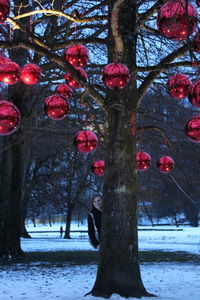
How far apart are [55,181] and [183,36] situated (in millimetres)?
26025

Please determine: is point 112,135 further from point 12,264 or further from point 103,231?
point 12,264

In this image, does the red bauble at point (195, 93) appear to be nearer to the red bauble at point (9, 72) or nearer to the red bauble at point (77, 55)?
the red bauble at point (77, 55)

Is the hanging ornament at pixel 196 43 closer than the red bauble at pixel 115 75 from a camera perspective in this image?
Yes

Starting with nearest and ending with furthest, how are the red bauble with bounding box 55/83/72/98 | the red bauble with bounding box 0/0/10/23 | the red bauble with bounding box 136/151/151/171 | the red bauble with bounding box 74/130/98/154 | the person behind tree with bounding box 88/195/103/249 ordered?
the red bauble with bounding box 0/0/10/23 < the red bauble with bounding box 74/130/98/154 < the red bauble with bounding box 55/83/72/98 < the red bauble with bounding box 136/151/151/171 < the person behind tree with bounding box 88/195/103/249

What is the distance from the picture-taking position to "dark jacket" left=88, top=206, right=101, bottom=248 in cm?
866

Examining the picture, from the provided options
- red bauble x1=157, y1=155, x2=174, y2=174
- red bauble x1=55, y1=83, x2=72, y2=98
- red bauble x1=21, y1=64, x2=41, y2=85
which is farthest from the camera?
red bauble x1=157, y1=155, x2=174, y2=174

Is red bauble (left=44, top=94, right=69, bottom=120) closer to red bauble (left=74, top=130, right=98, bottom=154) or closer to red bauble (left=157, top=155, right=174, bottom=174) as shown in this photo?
red bauble (left=74, top=130, right=98, bottom=154)

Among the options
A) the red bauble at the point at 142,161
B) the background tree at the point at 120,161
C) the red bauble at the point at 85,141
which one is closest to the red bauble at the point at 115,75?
the background tree at the point at 120,161

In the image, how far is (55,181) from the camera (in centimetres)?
3028

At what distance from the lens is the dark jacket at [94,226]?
866 cm

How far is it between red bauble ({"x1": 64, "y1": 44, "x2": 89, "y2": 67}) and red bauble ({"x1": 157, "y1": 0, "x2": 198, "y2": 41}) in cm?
242

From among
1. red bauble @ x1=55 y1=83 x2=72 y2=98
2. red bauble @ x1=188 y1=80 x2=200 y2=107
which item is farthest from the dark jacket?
red bauble @ x1=188 y1=80 x2=200 y2=107

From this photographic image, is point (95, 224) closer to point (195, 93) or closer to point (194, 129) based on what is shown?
point (194, 129)

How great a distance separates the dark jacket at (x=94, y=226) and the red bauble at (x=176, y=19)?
4593 millimetres
